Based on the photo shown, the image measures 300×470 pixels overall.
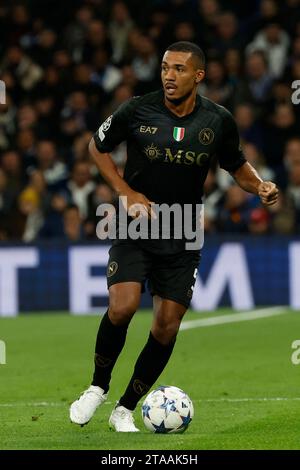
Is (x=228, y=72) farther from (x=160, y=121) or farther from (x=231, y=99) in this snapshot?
(x=160, y=121)

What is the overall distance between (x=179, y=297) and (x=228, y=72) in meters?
10.2

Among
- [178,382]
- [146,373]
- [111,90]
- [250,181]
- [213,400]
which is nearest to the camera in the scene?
[146,373]

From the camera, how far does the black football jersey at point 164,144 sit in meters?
7.79

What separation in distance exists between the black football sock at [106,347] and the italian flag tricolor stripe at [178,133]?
1.14 metres

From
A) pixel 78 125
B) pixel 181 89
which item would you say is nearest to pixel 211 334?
pixel 78 125

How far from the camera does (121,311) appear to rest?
24.9 ft

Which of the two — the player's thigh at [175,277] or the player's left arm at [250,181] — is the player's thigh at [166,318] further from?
the player's left arm at [250,181]

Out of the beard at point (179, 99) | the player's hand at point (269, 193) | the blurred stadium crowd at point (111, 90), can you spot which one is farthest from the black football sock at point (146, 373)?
the blurred stadium crowd at point (111, 90)

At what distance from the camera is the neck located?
7820 millimetres

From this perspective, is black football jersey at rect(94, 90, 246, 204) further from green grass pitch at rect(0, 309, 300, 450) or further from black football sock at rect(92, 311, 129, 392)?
green grass pitch at rect(0, 309, 300, 450)

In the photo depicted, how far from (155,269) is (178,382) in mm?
2665

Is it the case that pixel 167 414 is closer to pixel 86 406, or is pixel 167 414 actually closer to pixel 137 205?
pixel 86 406

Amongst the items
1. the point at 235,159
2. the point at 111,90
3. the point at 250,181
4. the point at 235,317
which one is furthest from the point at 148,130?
the point at 111,90
